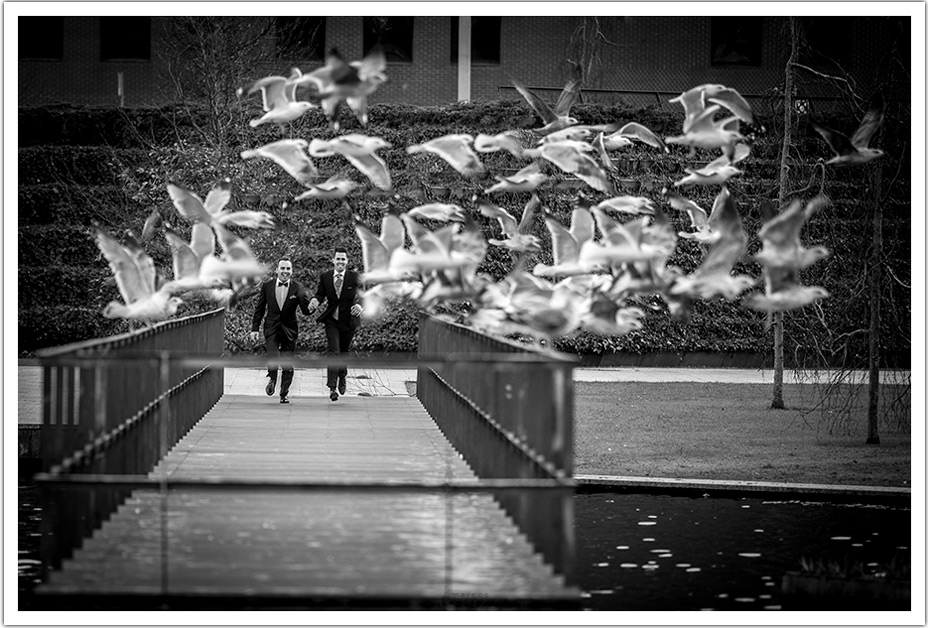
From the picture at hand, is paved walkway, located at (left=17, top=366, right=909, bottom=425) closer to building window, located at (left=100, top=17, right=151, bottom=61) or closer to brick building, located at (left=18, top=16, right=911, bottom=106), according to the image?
brick building, located at (left=18, top=16, right=911, bottom=106)

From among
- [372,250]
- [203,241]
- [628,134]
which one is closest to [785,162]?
[628,134]

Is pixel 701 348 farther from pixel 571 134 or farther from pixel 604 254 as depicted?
pixel 604 254

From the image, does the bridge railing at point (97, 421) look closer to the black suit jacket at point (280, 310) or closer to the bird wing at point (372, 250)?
the bird wing at point (372, 250)

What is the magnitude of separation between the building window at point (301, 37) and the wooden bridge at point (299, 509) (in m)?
15.4

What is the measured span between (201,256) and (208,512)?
89.5 inches

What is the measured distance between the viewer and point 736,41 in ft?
91.8

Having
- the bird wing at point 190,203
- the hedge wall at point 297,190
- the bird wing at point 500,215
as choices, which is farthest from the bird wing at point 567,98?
the hedge wall at point 297,190

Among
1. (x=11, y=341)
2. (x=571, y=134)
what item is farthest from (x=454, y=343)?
(x=11, y=341)

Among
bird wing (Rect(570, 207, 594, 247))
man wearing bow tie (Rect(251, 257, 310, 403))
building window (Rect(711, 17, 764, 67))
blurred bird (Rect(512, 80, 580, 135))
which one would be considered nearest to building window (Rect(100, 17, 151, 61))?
building window (Rect(711, 17, 764, 67))

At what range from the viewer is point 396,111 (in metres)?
25.2

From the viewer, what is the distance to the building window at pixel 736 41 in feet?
91.6

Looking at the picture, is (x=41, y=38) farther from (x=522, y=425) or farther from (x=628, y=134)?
(x=522, y=425)

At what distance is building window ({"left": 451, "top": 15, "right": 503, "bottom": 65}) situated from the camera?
1102 inches

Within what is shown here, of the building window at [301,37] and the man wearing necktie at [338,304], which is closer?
the man wearing necktie at [338,304]
